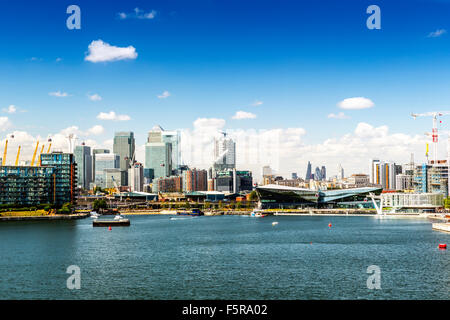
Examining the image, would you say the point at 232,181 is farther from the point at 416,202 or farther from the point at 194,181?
the point at 416,202

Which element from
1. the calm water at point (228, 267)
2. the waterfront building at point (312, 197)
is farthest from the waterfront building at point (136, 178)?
the calm water at point (228, 267)

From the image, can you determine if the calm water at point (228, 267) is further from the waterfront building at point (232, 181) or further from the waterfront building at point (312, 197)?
the waterfront building at point (232, 181)

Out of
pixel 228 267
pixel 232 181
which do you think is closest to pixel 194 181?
pixel 232 181

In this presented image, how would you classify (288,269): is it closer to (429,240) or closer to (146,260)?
(146,260)

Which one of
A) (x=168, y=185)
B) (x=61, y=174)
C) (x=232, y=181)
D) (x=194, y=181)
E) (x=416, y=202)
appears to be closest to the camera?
(x=416, y=202)

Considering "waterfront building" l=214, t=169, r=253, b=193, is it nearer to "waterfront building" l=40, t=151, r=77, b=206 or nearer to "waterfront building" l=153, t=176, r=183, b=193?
"waterfront building" l=153, t=176, r=183, b=193

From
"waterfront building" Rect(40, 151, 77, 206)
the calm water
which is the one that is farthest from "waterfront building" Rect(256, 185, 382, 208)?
the calm water

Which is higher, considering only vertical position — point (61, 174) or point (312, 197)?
point (61, 174)
